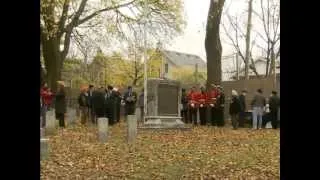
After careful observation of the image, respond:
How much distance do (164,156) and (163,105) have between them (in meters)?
4.57

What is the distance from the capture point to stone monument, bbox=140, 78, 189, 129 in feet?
48.3

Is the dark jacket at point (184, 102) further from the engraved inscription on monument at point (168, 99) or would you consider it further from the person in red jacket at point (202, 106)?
the engraved inscription on monument at point (168, 99)

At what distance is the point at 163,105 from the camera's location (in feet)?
49.4

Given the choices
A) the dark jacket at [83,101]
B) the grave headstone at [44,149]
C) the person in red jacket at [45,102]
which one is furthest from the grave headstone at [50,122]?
the grave headstone at [44,149]

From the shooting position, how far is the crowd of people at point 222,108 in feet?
50.1

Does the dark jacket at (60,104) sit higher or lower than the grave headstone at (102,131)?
higher

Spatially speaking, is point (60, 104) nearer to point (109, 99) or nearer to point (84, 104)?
point (84, 104)

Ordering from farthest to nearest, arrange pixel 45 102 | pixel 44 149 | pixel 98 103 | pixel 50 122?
pixel 98 103, pixel 45 102, pixel 50 122, pixel 44 149

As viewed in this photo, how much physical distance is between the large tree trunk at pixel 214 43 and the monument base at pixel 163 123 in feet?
12.8

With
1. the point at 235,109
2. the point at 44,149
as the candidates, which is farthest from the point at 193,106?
the point at 44,149

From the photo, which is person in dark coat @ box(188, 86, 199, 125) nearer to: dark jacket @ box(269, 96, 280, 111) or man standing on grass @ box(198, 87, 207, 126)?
man standing on grass @ box(198, 87, 207, 126)

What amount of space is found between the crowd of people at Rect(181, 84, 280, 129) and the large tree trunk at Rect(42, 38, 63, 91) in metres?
4.81
